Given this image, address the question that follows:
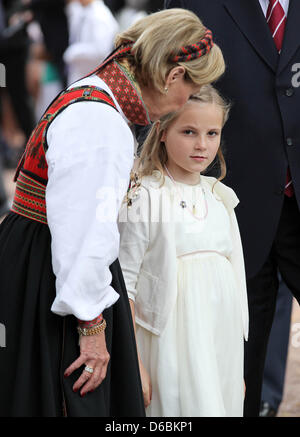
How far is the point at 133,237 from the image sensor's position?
2129 millimetres

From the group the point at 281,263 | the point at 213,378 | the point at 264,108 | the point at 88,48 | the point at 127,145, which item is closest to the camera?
the point at 127,145

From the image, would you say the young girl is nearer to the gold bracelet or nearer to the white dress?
the white dress

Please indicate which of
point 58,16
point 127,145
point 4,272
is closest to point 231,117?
point 127,145

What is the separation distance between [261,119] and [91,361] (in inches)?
39.6

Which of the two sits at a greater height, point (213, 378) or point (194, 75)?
point (194, 75)

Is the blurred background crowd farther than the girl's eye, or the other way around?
the blurred background crowd

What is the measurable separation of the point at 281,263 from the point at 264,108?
529 millimetres

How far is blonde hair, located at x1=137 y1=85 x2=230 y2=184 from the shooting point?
2.22 meters

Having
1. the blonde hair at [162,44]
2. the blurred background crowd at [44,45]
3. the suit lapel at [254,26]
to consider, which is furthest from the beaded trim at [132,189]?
the blurred background crowd at [44,45]

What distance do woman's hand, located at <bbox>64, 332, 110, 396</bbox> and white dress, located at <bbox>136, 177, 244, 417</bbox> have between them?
12.0 inches

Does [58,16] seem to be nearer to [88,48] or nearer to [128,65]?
[88,48]

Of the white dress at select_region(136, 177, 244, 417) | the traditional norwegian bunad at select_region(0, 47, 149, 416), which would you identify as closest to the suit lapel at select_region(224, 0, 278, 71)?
the white dress at select_region(136, 177, 244, 417)

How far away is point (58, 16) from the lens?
7.65m

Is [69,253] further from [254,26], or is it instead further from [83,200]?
[254,26]
